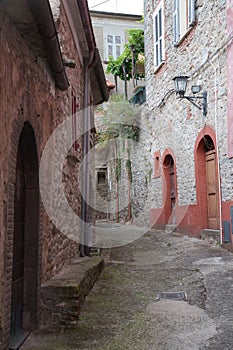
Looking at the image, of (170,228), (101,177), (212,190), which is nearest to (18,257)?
(212,190)

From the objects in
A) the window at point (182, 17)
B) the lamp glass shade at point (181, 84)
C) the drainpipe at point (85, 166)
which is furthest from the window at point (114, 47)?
the drainpipe at point (85, 166)

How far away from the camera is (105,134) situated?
57.6 feet

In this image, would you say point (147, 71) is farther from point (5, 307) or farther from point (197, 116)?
point (5, 307)

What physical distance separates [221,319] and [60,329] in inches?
65.8

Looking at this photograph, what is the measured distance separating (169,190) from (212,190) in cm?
283

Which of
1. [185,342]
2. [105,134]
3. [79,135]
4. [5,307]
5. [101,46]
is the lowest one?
[185,342]

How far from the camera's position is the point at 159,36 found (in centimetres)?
1229

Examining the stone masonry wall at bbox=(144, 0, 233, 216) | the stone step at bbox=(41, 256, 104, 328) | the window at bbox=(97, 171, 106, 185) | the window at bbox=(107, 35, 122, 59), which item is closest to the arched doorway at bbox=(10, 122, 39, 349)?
the stone step at bbox=(41, 256, 104, 328)

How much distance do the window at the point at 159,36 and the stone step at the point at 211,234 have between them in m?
5.53

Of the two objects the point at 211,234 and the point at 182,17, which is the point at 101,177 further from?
the point at 211,234

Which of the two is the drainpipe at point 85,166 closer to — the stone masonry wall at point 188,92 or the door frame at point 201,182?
the stone masonry wall at point 188,92

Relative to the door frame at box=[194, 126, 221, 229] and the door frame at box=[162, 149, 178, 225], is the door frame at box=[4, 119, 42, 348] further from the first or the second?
the door frame at box=[162, 149, 178, 225]

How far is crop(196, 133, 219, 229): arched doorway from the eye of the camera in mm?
8836

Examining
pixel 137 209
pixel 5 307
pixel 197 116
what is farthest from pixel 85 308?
pixel 137 209
